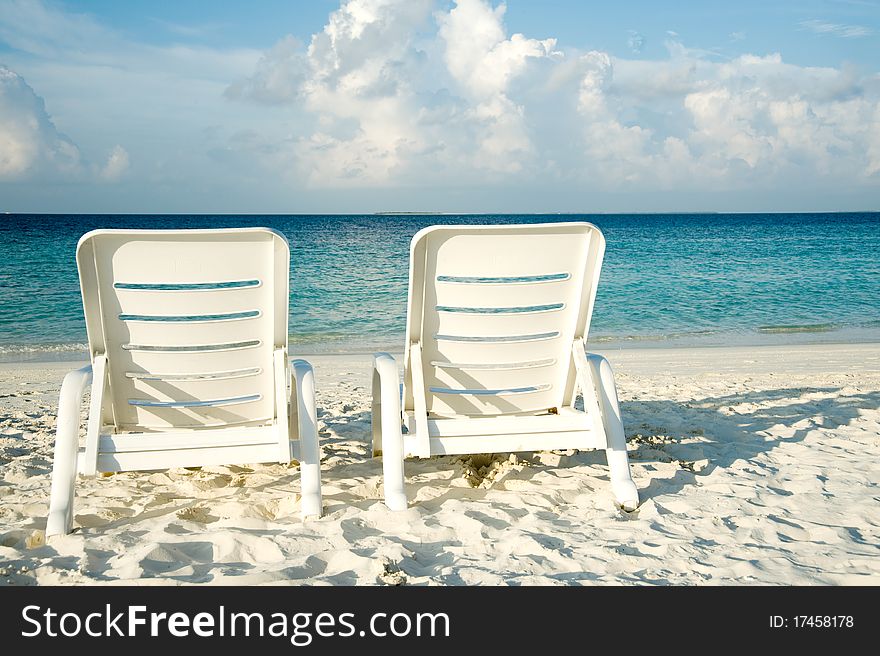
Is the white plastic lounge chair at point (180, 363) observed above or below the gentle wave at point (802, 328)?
above

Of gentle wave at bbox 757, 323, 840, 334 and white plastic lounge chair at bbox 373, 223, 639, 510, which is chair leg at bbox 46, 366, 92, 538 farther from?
gentle wave at bbox 757, 323, 840, 334

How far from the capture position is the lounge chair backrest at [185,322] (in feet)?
11.0

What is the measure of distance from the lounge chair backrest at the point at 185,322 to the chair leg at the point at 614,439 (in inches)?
63.5

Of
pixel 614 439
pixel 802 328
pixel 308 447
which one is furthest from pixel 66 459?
pixel 802 328

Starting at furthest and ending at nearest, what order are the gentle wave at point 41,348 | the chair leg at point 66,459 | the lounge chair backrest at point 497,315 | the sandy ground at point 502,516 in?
the gentle wave at point 41,348 < the lounge chair backrest at point 497,315 < the chair leg at point 66,459 < the sandy ground at point 502,516

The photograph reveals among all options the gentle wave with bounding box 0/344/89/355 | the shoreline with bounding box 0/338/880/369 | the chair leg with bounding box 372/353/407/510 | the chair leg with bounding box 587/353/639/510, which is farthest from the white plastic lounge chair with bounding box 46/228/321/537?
the gentle wave with bounding box 0/344/89/355

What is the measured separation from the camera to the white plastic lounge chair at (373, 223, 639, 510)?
3557 mm

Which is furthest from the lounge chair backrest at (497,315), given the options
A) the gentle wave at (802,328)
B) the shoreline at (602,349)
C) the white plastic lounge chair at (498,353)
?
the gentle wave at (802,328)

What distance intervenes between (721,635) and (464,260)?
1.92 metres

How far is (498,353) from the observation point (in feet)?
12.5

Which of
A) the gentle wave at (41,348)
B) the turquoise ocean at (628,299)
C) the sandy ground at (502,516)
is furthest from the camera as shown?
the turquoise ocean at (628,299)

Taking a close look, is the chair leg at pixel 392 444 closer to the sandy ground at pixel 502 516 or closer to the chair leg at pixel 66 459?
the sandy ground at pixel 502 516

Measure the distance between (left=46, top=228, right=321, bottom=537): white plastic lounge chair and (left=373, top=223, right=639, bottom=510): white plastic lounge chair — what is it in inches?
21.3

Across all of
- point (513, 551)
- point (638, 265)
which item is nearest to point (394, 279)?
point (638, 265)
